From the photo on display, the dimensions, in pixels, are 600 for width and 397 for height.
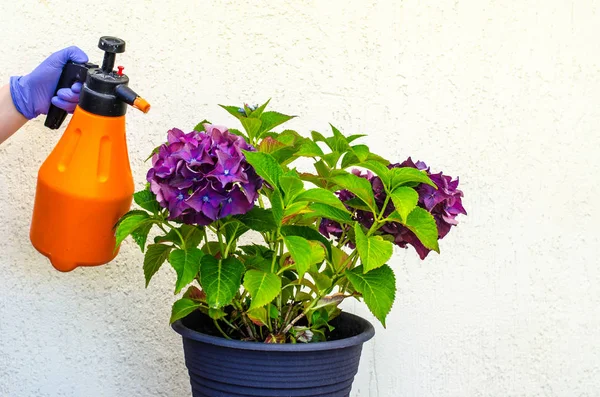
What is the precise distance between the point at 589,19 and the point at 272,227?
989mm

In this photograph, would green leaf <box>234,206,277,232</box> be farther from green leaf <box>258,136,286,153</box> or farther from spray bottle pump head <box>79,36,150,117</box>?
spray bottle pump head <box>79,36,150,117</box>

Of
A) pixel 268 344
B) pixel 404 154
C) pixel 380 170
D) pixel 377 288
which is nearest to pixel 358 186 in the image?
pixel 380 170

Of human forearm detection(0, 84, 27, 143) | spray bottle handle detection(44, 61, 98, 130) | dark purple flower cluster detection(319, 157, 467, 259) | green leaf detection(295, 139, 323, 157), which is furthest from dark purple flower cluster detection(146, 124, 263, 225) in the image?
human forearm detection(0, 84, 27, 143)

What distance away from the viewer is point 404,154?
176 centimetres

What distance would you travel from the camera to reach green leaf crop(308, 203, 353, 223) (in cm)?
120

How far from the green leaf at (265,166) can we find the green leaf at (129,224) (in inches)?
7.9

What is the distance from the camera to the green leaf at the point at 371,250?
115 cm

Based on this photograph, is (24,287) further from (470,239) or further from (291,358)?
(470,239)

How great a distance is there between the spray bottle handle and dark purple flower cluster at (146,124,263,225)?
0.33 metres

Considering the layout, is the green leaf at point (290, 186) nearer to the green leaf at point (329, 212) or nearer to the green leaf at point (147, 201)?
the green leaf at point (329, 212)

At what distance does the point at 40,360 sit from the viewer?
1.64m

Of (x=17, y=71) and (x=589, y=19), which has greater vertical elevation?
(x=589, y=19)

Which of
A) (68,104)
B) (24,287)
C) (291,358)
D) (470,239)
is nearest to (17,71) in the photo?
(68,104)

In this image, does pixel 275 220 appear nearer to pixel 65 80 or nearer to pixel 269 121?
pixel 269 121
